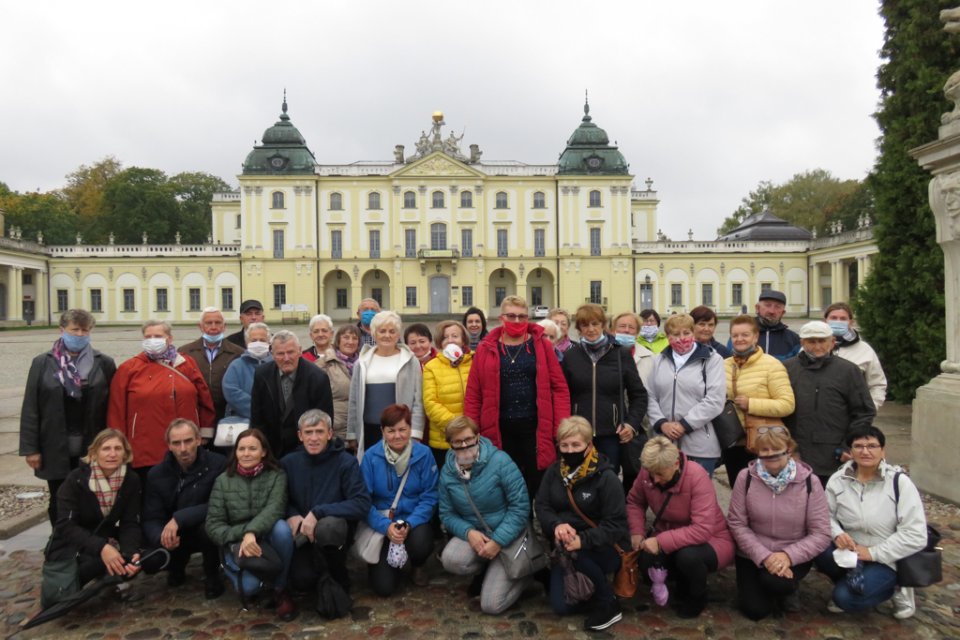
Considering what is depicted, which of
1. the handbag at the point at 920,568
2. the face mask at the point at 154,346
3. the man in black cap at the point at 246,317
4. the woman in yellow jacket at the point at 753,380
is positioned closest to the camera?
the handbag at the point at 920,568

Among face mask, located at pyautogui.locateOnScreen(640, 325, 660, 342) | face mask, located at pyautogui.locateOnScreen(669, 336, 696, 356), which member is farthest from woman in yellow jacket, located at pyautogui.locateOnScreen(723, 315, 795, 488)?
face mask, located at pyautogui.locateOnScreen(640, 325, 660, 342)

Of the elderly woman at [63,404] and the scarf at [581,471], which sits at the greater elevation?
the elderly woman at [63,404]

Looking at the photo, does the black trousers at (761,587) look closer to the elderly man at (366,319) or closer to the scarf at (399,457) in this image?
the scarf at (399,457)

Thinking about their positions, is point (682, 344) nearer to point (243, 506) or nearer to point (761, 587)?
point (761, 587)

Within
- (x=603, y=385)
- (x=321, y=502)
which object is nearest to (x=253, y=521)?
(x=321, y=502)

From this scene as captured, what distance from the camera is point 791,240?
46.3m

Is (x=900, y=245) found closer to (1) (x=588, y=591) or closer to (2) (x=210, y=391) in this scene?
(1) (x=588, y=591)

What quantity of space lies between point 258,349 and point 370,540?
1.70m

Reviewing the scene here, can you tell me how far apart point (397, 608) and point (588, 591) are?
1.12 metres

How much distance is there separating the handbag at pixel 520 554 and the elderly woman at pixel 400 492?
367 mm

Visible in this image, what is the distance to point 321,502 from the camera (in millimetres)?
4102

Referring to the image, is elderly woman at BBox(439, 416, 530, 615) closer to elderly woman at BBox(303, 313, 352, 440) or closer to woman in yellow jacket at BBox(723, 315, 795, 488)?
elderly woman at BBox(303, 313, 352, 440)

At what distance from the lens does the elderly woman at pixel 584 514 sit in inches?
145

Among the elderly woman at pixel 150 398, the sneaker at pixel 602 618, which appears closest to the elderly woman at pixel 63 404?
the elderly woman at pixel 150 398
